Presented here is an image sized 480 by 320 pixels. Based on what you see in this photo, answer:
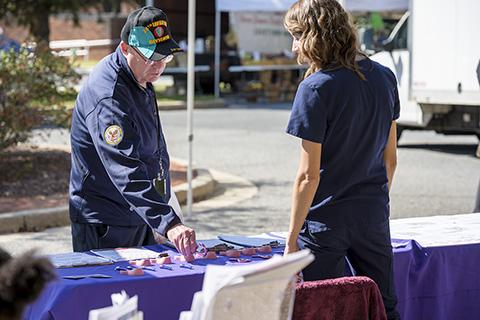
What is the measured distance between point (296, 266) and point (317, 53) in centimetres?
114

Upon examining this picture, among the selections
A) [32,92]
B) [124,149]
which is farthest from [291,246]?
[32,92]

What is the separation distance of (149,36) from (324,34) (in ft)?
2.88

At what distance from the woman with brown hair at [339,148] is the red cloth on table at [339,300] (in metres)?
0.18

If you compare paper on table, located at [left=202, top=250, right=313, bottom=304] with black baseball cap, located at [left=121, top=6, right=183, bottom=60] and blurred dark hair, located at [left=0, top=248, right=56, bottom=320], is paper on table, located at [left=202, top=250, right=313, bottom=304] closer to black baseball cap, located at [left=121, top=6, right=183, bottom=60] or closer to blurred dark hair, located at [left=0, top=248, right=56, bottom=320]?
blurred dark hair, located at [left=0, top=248, right=56, bottom=320]

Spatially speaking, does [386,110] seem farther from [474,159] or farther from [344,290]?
[474,159]

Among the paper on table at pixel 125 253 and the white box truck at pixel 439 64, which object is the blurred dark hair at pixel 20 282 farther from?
the white box truck at pixel 439 64

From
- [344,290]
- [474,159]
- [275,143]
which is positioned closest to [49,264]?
[344,290]

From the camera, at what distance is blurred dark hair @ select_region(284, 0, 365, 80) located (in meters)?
3.70

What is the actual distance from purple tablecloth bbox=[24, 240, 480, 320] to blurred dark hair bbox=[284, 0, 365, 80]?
1.04m

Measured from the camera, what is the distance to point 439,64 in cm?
1377

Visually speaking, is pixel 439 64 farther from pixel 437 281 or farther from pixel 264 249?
pixel 264 249

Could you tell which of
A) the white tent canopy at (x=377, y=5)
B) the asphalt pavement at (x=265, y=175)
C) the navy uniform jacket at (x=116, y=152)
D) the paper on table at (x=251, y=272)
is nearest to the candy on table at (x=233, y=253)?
the navy uniform jacket at (x=116, y=152)

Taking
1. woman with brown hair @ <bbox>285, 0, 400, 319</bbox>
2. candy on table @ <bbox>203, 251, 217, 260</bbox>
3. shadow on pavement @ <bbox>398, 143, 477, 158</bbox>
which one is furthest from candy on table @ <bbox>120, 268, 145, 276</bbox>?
shadow on pavement @ <bbox>398, 143, 477, 158</bbox>

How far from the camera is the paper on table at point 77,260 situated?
4.00 meters
